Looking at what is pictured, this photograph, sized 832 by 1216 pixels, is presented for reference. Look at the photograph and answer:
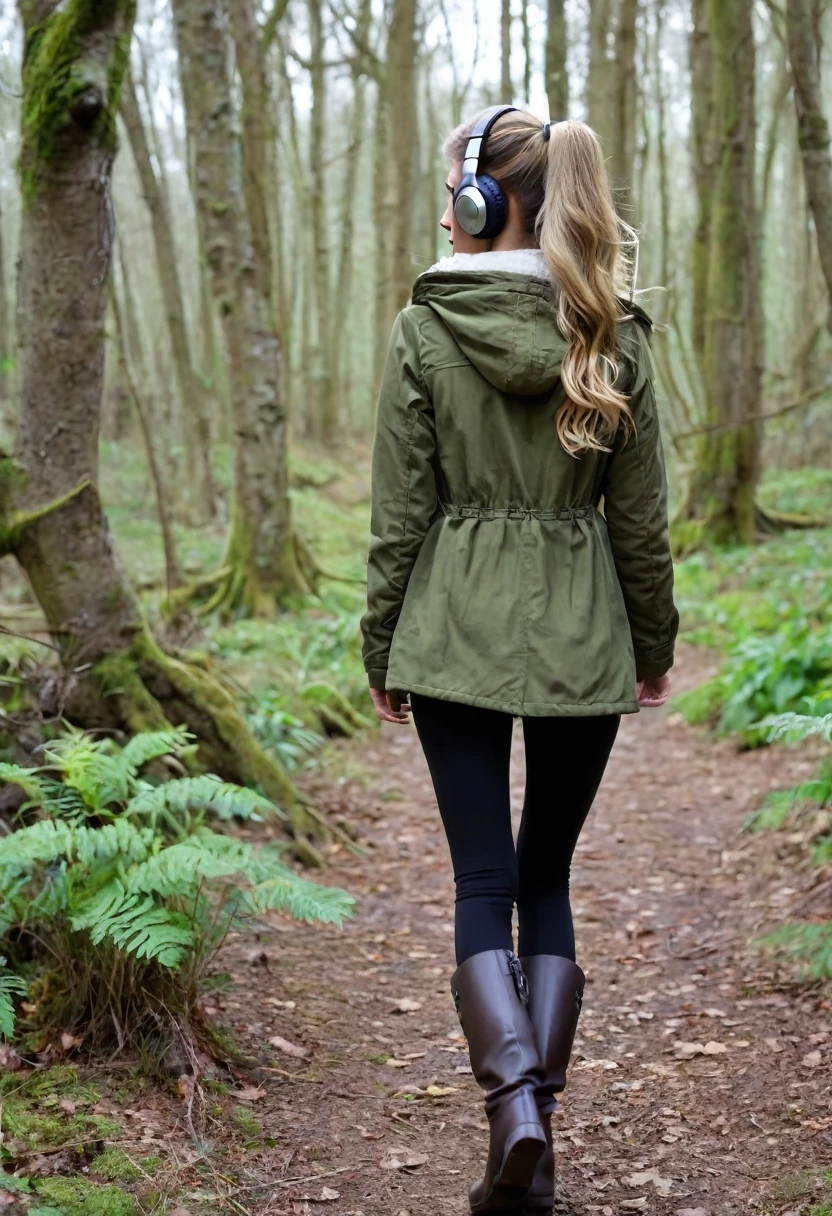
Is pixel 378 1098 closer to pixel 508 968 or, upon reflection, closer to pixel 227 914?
pixel 227 914

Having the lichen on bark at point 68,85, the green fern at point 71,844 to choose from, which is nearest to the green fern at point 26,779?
the green fern at point 71,844

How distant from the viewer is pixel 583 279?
7.84ft

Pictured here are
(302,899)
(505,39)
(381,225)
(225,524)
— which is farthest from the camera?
(381,225)

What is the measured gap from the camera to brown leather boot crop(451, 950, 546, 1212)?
7.41ft

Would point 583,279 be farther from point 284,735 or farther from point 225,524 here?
point 225,524

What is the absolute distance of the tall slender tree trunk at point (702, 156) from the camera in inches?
586

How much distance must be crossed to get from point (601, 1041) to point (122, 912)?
169 centimetres

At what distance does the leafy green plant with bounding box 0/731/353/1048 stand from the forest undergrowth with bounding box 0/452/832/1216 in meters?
0.11

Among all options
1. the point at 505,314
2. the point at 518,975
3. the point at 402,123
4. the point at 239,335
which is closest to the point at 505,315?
the point at 505,314

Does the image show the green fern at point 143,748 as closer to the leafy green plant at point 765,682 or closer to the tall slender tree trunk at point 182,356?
the leafy green plant at point 765,682

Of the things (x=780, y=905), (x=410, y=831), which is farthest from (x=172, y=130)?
(x=780, y=905)

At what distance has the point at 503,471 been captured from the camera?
8.08 ft

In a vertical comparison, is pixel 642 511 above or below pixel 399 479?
below

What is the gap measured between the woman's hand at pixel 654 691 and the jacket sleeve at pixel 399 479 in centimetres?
74
